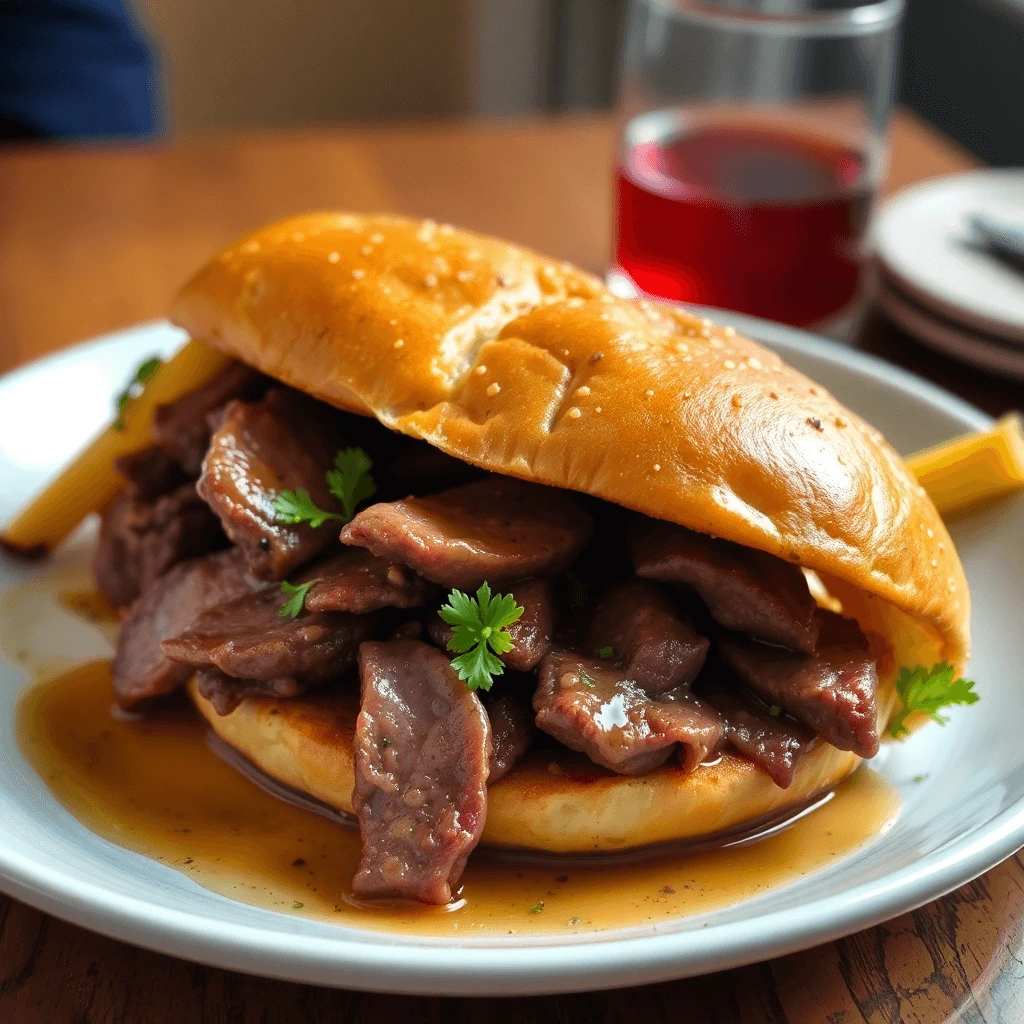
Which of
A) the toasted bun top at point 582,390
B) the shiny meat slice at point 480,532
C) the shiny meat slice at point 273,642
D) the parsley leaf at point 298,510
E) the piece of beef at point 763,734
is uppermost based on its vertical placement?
the toasted bun top at point 582,390

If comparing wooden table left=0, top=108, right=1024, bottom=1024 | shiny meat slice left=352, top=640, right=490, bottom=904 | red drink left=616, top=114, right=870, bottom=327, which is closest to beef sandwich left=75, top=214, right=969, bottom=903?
shiny meat slice left=352, top=640, right=490, bottom=904

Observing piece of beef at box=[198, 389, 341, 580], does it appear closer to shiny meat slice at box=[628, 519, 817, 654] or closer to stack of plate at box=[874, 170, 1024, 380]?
shiny meat slice at box=[628, 519, 817, 654]

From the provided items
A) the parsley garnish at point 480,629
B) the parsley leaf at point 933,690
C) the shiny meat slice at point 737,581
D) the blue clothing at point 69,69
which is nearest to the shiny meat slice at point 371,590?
the parsley garnish at point 480,629

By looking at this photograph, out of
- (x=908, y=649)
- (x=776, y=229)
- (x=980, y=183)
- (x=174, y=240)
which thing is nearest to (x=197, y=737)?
(x=908, y=649)

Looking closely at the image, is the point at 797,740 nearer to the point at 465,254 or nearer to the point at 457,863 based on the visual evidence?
the point at 457,863

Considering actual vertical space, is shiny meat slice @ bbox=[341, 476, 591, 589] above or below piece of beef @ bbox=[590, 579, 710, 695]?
above

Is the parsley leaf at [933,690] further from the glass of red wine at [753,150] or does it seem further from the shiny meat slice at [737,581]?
the glass of red wine at [753,150]
